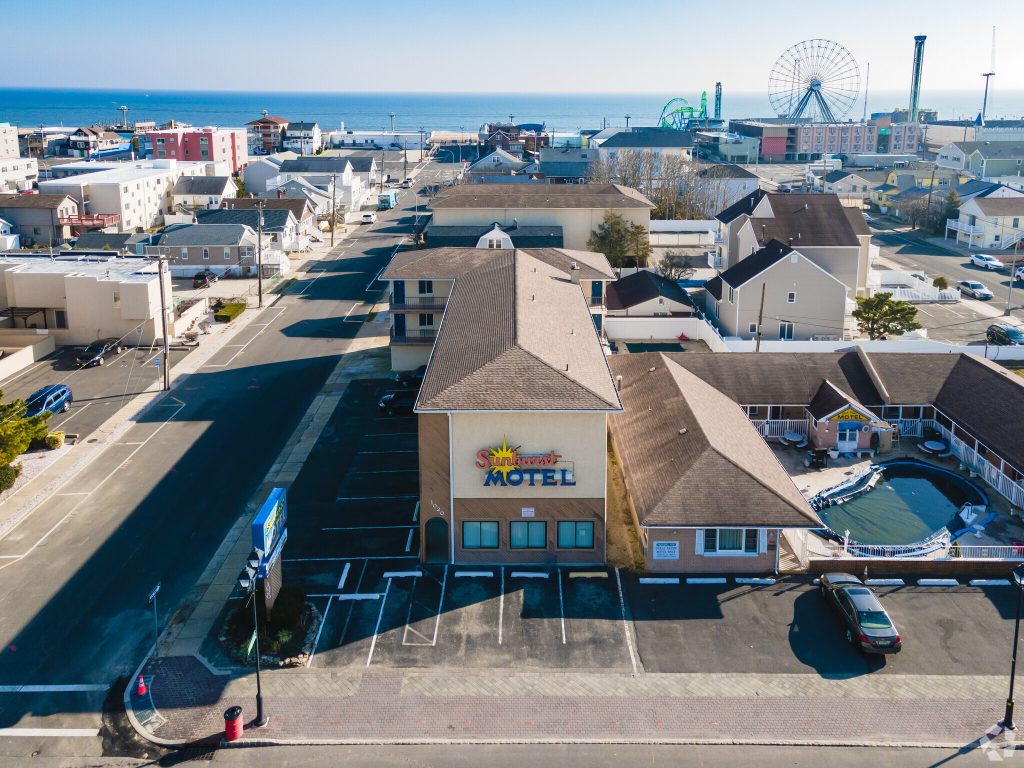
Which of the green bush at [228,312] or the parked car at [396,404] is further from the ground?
the green bush at [228,312]

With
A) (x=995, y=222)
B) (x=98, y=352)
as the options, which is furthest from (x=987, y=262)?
(x=98, y=352)

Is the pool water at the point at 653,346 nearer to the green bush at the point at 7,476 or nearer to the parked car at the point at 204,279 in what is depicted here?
the green bush at the point at 7,476

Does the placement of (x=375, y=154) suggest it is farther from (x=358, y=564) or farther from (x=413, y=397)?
(x=358, y=564)

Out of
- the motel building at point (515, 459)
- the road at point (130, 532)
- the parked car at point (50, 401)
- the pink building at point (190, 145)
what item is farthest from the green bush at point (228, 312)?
the pink building at point (190, 145)

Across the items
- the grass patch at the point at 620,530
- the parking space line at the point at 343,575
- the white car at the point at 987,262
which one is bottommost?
the parking space line at the point at 343,575

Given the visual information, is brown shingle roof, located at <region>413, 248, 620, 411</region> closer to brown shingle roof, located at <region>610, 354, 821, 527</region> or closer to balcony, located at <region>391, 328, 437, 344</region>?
brown shingle roof, located at <region>610, 354, 821, 527</region>
